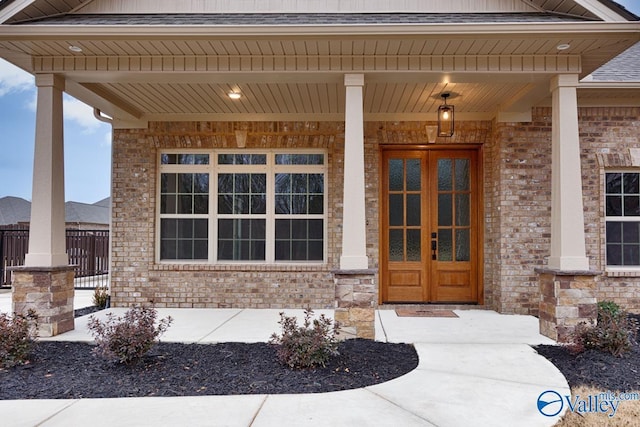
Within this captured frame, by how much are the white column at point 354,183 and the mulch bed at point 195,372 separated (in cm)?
99

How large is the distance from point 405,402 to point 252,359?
5.15 ft

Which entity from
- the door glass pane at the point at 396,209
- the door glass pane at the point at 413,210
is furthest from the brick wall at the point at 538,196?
the door glass pane at the point at 396,209

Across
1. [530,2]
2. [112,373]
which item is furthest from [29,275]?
[530,2]

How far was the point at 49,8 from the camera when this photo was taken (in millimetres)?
4957

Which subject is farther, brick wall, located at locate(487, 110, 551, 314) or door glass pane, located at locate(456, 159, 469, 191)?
door glass pane, located at locate(456, 159, 469, 191)

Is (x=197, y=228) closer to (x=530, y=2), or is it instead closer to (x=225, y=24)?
(x=225, y=24)

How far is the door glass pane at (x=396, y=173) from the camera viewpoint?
679cm

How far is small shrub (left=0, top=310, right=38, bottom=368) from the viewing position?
378 cm

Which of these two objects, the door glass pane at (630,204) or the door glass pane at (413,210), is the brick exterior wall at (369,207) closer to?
the door glass pane at (630,204)

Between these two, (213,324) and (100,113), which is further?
(100,113)

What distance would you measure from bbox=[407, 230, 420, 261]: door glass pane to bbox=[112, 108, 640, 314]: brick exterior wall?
0.58 m

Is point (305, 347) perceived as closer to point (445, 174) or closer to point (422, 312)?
point (422, 312)

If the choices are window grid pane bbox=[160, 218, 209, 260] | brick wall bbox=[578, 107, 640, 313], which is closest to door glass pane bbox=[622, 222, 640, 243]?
brick wall bbox=[578, 107, 640, 313]

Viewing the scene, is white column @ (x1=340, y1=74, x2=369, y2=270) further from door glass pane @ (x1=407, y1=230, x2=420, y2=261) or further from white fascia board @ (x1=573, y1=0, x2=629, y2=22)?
white fascia board @ (x1=573, y1=0, x2=629, y2=22)
